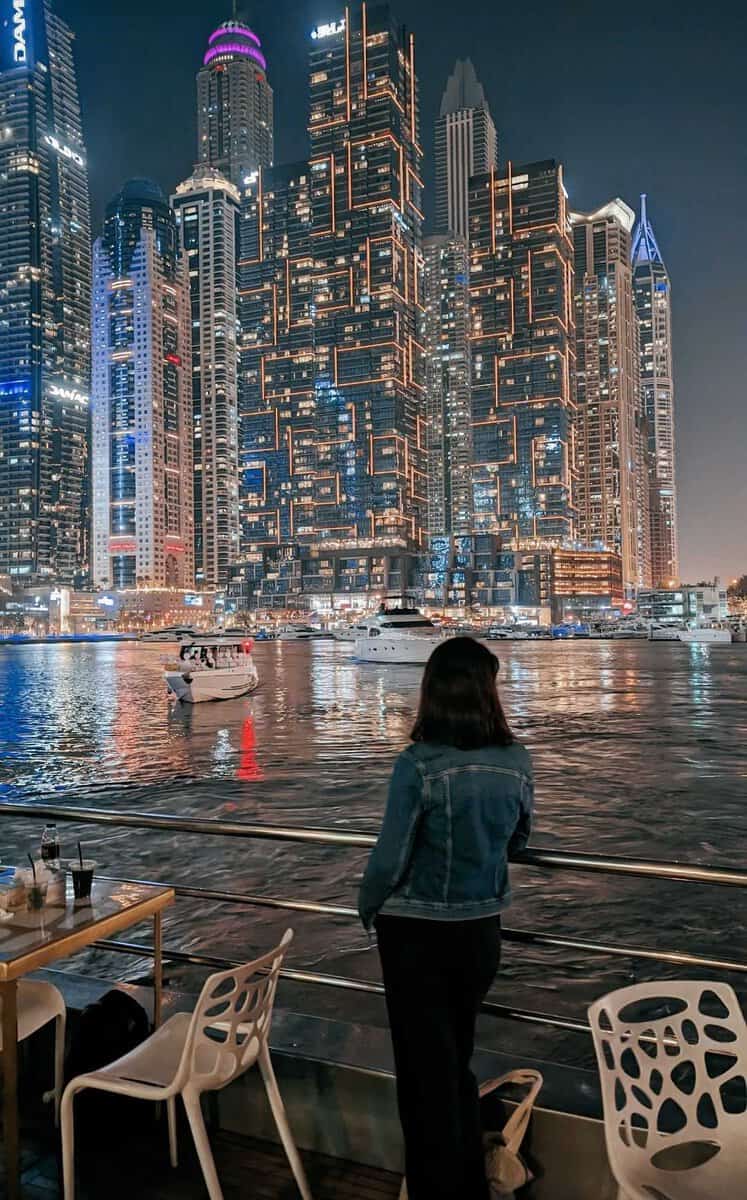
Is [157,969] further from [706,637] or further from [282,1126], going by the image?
[706,637]

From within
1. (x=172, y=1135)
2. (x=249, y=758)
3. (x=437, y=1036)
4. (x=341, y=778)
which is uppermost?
(x=437, y=1036)

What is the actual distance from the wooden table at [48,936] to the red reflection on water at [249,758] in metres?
13.2

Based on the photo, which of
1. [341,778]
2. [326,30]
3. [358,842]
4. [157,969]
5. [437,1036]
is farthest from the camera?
[326,30]

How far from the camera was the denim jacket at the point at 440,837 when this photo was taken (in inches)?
87.4

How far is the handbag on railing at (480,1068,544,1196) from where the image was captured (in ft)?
7.84

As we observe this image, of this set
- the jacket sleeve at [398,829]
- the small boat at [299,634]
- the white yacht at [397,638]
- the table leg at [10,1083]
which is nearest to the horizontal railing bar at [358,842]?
the jacket sleeve at [398,829]

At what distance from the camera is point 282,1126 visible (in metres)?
2.71

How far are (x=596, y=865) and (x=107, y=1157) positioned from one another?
2.22 metres

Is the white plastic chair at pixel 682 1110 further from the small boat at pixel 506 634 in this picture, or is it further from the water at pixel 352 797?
the small boat at pixel 506 634

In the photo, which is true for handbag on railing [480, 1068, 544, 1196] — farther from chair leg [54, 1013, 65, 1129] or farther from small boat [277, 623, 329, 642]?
small boat [277, 623, 329, 642]

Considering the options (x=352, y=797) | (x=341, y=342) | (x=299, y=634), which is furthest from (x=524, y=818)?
(x=341, y=342)

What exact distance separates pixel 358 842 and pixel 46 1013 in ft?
4.97

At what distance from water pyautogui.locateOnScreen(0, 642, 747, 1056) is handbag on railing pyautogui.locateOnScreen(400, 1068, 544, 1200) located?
425 centimetres

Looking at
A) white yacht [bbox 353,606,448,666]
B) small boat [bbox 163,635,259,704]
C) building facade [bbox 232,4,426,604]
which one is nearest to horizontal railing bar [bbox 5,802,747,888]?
small boat [bbox 163,635,259,704]
